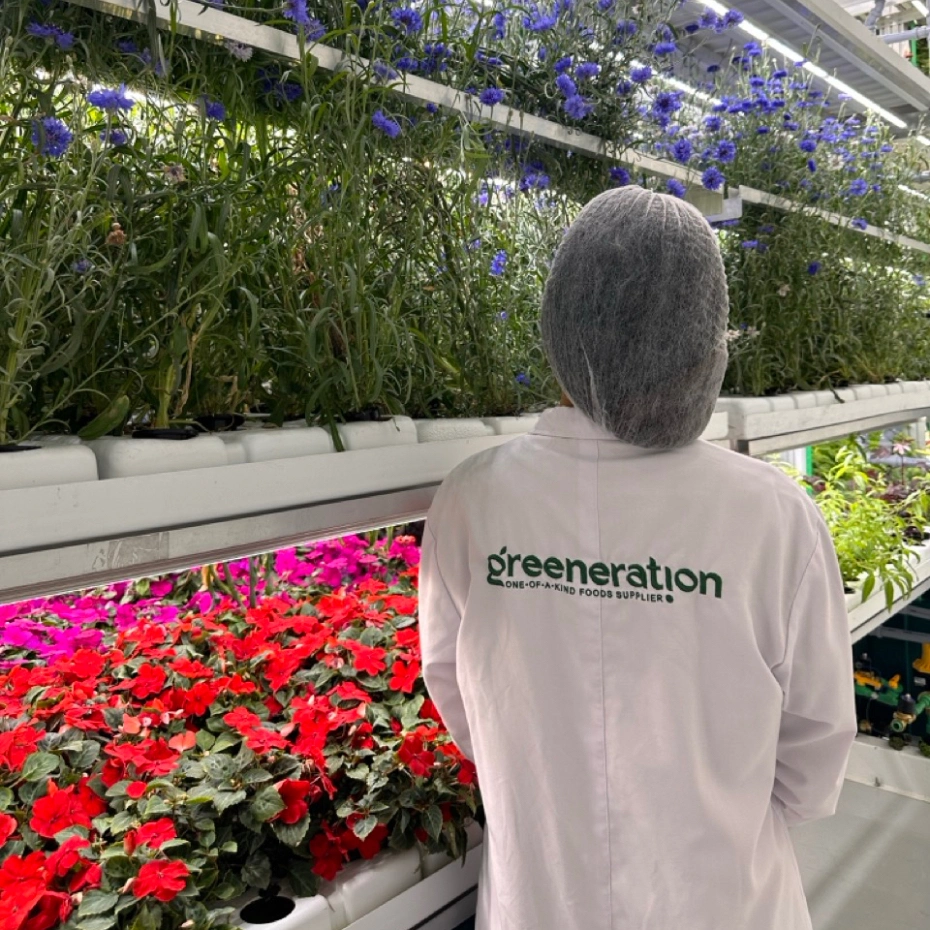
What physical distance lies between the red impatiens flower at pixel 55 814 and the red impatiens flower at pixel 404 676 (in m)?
0.58

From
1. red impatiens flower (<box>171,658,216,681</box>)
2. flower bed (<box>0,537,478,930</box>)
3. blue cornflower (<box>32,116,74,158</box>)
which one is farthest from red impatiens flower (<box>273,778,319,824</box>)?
blue cornflower (<box>32,116,74,158</box>)

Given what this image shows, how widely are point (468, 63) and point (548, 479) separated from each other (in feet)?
2.42

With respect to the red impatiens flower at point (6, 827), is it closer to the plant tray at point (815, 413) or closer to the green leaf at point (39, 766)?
the green leaf at point (39, 766)

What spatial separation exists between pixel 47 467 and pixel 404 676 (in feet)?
3.05

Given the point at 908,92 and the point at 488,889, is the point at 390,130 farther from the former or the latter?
the point at 908,92

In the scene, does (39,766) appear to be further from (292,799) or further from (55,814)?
(292,799)

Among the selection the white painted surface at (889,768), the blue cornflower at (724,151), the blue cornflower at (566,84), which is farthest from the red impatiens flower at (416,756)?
the white painted surface at (889,768)

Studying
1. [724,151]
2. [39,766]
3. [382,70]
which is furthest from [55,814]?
[724,151]

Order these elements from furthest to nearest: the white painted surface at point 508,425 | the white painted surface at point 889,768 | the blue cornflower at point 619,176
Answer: the white painted surface at point 889,768 < the blue cornflower at point 619,176 < the white painted surface at point 508,425

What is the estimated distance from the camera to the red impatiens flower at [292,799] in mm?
1226

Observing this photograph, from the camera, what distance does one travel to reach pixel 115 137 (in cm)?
103

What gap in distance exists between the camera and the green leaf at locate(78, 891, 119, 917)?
104 cm

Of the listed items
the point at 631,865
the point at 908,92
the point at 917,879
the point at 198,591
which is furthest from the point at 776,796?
the point at 908,92

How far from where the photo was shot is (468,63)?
1.43 metres
